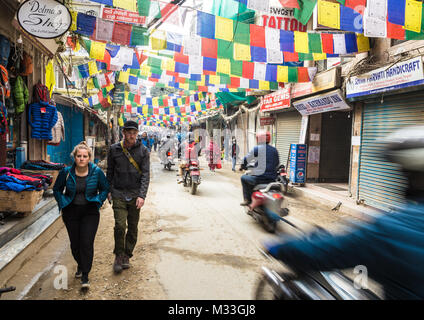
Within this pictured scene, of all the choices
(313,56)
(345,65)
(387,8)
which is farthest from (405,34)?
(345,65)

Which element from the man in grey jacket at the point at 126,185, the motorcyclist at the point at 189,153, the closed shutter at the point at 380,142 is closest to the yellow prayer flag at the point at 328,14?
the closed shutter at the point at 380,142

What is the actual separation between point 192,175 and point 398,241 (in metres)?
7.72

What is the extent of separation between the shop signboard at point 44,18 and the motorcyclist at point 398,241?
4.91 metres

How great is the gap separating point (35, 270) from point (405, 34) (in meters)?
7.99

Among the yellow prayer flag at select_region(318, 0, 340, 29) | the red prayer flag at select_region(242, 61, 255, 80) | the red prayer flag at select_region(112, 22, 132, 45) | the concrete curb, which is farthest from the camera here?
the red prayer flag at select_region(242, 61, 255, 80)

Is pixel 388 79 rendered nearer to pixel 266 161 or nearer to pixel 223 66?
pixel 266 161

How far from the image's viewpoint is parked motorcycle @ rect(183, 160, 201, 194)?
9547 millimetres

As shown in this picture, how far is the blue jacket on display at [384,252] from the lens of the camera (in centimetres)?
195

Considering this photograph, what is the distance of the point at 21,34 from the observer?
247 inches

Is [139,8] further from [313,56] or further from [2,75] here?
[313,56]

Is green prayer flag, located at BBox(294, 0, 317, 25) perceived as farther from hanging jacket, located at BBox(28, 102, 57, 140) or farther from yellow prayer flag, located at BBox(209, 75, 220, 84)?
hanging jacket, located at BBox(28, 102, 57, 140)

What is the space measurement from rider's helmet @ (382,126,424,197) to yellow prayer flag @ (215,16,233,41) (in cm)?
500

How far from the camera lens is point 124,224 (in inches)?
159

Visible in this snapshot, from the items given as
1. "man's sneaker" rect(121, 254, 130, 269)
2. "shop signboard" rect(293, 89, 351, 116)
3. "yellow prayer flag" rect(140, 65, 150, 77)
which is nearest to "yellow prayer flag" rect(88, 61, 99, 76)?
"yellow prayer flag" rect(140, 65, 150, 77)
